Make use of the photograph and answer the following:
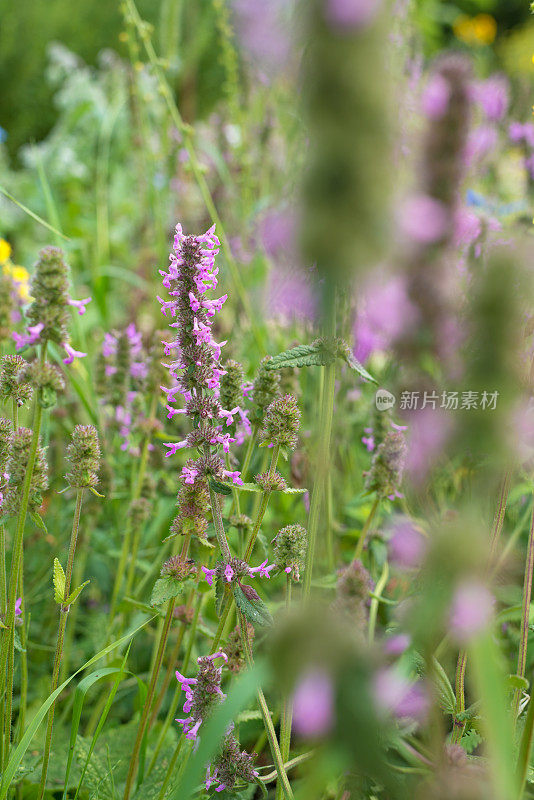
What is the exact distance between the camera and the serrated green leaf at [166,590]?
811 millimetres

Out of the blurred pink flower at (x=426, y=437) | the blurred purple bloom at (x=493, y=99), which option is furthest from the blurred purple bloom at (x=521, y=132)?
the blurred pink flower at (x=426, y=437)

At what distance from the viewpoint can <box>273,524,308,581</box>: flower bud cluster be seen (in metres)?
0.84

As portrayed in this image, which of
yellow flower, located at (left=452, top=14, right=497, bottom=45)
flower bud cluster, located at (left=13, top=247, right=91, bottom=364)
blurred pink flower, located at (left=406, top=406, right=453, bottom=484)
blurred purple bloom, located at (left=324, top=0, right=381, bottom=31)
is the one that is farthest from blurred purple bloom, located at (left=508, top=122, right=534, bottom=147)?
yellow flower, located at (left=452, top=14, right=497, bottom=45)

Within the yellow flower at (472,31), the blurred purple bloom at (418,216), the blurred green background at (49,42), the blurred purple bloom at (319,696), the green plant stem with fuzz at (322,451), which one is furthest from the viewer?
the blurred green background at (49,42)

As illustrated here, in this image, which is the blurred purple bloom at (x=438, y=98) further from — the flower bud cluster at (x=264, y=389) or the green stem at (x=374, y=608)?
the green stem at (x=374, y=608)

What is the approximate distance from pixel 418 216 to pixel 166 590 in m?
0.49

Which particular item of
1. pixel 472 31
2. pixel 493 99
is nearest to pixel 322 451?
pixel 493 99

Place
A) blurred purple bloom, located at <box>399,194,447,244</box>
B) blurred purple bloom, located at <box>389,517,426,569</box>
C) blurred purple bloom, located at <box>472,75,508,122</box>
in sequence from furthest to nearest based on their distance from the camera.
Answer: blurred purple bloom, located at <box>472,75,508,122</box>, blurred purple bloom, located at <box>389,517,426,569</box>, blurred purple bloom, located at <box>399,194,447,244</box>

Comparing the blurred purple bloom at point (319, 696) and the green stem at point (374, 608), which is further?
the green stem at point (374, 608)

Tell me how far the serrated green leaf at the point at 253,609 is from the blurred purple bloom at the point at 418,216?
1.27 ft

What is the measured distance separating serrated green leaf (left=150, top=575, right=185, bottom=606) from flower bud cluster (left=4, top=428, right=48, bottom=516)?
16 centimetres

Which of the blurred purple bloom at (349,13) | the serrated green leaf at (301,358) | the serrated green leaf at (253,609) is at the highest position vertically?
the blurred purple bloom at (349,13)

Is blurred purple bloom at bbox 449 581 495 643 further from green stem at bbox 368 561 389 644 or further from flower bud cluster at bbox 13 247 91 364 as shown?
green stem at bbox 368 561 389 644

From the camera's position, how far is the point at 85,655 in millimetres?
1419
